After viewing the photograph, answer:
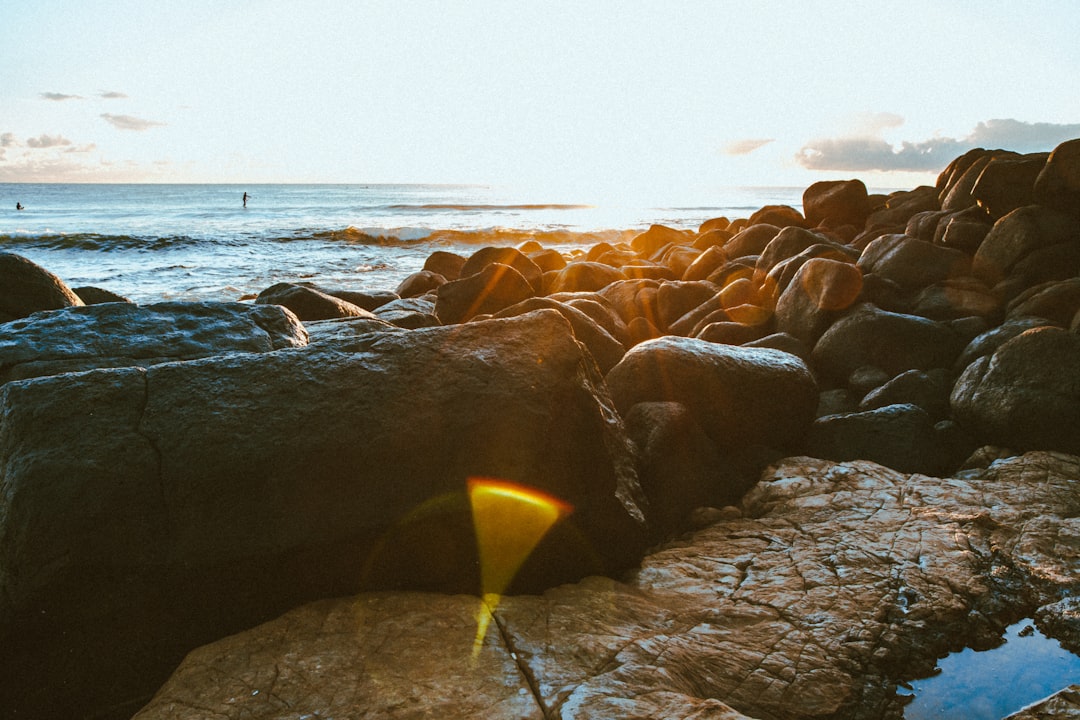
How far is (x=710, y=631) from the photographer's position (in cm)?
239

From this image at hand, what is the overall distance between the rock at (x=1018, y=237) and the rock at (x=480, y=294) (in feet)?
16.3

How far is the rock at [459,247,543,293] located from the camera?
1063 centimetres

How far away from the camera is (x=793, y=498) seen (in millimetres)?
3562

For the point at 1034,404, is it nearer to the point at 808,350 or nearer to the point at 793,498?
the point at 793,498

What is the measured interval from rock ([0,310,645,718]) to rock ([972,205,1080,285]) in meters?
5.98

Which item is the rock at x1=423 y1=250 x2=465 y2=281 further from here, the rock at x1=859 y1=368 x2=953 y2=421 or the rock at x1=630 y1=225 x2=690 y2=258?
the rock at x1=859 y1=368 x2=953 y2=421

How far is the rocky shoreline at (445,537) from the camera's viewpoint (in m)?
2.15

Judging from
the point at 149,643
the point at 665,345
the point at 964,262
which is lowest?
the point at 149,643

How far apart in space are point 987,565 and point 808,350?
11.8 ft

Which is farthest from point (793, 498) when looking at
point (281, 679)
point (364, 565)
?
point (281, 679)

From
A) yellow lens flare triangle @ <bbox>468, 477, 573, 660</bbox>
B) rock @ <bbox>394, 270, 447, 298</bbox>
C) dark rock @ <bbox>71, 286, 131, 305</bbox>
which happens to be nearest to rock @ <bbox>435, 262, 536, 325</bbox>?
rock @ <bbox>394, 270, 447, 298</bbox>

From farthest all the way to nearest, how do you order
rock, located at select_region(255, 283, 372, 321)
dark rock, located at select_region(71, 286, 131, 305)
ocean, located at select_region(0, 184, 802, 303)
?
1. ocean, located at select_region(0, 184, 802, 303)
2. dark rock, located at select_region(71, 286, 131, 305)
3. rock, located at select_region(255, 283, 372, 321)

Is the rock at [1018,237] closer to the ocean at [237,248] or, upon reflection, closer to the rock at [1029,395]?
the rock at [1029,395]

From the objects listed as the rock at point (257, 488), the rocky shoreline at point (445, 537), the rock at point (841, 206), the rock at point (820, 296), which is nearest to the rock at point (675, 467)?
the rocky shoreline at point (445, 537)
